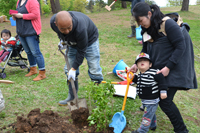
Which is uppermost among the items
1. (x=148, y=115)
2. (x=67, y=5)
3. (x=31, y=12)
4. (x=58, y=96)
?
(x=67, y=5)

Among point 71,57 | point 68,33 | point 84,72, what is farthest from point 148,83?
point 84,72

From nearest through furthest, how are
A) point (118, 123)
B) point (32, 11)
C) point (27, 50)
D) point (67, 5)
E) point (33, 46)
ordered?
1. point (118, 123)
2. point (32, 11)
3. point (33, 46)
4. point (27, 50)
5. point (67, 5)

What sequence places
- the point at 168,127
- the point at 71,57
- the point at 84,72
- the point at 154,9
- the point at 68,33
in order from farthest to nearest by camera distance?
the point at 84,72 < the point at 71,57 < the point at 168,127 < the point at 68,33 < the point at 154,9

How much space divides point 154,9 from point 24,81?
335 centimetres

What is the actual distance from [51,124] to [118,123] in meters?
0.91

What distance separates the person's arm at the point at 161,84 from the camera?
80.0 inches

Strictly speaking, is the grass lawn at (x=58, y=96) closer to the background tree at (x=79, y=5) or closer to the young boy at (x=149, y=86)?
the young boy at (x=149, y=86)

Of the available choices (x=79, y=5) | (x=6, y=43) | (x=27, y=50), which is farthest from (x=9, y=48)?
(x=79, y=5)

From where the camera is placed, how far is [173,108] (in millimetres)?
2145

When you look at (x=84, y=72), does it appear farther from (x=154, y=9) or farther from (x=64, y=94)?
(x=154, y=9)

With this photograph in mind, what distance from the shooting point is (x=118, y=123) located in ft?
8.25

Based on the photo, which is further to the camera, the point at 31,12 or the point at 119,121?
the point at 31,12

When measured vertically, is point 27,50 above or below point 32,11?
below

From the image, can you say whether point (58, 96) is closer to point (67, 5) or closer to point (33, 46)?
point (33, 46)
